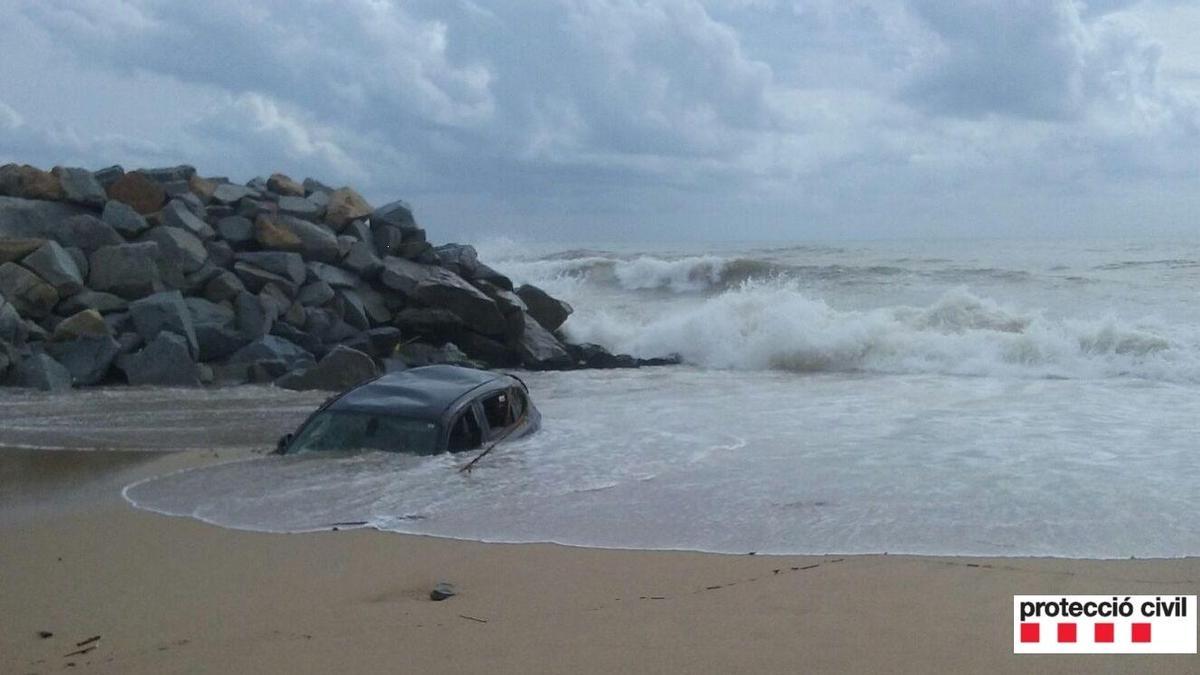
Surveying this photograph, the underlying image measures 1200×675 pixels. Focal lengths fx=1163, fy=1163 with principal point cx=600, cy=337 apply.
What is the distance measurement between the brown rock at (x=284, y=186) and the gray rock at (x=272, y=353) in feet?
17.4

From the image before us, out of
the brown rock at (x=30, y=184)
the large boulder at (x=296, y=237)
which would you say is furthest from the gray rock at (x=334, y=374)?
the brown rock at (x=30, y=184)

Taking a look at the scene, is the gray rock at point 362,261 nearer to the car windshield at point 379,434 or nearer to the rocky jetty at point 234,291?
the rocky jetty at point 234,291

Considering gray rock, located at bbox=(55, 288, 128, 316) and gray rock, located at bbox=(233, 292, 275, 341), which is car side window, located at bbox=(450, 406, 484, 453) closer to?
gray rock, located at bbox=(233, 292, 275, 341)

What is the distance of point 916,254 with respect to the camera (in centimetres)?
4578

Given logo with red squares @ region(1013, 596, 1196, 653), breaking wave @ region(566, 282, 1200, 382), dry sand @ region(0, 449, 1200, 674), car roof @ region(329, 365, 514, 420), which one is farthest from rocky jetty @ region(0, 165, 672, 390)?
logo with red squares @ region(1013, 596, 1196, 653)

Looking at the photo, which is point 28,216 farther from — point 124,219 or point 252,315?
point 252,315

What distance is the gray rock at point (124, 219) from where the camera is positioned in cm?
1864

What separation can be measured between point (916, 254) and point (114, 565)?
4219 cm

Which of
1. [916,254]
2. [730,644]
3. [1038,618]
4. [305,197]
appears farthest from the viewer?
[916,254]

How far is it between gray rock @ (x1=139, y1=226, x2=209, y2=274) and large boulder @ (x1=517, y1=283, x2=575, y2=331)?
619cm

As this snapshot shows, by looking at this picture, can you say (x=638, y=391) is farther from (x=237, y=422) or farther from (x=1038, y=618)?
(x=1038, y=618)

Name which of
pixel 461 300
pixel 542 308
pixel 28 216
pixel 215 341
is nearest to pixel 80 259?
pixel 28 216

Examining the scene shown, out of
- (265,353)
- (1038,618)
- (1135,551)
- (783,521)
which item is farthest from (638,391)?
(1038,618)

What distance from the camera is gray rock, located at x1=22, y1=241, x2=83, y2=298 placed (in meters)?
16.8
